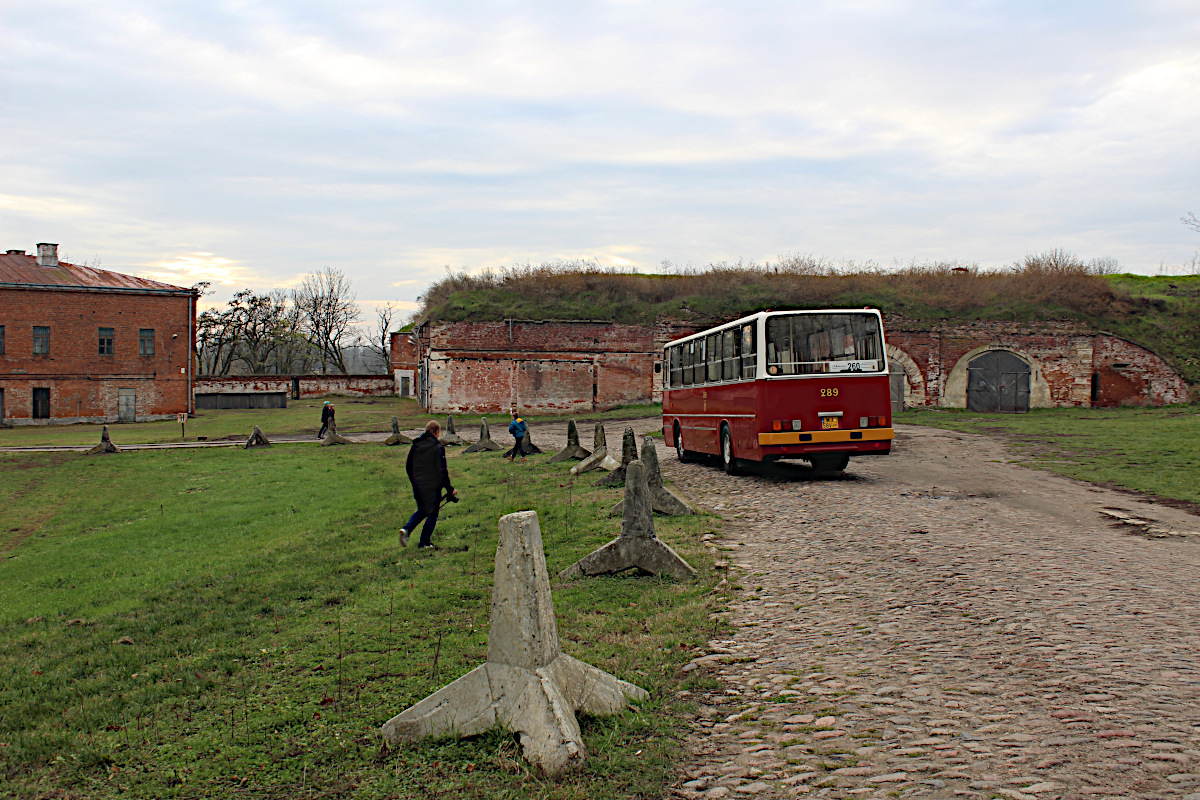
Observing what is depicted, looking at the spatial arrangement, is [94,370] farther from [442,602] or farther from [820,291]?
[442,602]

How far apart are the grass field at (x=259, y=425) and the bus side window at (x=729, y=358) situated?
1611 centimetres

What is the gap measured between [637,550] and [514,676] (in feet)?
12.2

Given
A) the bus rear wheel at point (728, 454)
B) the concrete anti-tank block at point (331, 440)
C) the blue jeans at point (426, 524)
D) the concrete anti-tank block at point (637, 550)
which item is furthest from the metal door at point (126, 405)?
the concrete anti-tank block at point (637, 550)

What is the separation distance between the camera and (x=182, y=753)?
4398 mm

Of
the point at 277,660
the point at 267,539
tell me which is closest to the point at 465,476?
the point at 267,539

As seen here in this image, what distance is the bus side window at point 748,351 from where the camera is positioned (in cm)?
1434

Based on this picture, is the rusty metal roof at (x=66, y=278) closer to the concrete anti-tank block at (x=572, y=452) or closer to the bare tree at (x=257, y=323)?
the bare tree at (x=257, y=323)

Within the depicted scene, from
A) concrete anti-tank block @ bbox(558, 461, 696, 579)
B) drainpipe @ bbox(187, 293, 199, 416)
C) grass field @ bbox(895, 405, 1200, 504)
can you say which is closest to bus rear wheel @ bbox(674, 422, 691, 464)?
grass field @ bbox(895, 405, 1200, 504)

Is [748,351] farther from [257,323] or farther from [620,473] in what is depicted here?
[257,323]

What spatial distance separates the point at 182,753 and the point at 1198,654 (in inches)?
242

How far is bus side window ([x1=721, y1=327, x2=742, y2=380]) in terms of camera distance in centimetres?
1518

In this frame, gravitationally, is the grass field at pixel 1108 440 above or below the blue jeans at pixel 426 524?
above

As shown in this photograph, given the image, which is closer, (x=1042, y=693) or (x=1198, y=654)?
(x=1042, y=693)

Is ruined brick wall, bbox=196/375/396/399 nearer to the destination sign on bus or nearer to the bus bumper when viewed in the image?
the bus bumper
